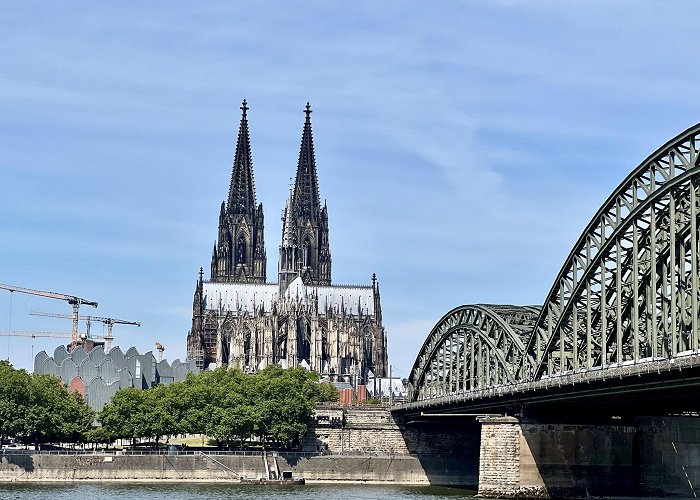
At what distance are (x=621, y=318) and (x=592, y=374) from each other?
177 inches

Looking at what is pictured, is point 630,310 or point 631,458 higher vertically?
point 630,310

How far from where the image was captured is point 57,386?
490 feet

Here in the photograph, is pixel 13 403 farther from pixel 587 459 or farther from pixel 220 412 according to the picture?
pixel 587 459

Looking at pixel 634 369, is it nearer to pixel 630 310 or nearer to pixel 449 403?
pixel 630 310

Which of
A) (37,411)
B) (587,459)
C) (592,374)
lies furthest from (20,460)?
(592,374)

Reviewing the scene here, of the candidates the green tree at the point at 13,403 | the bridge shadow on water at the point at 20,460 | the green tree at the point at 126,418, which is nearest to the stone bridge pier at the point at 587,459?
the bridge shadow on water at the point at 20,460

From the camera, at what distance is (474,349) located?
124m

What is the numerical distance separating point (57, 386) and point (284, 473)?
99.2ft

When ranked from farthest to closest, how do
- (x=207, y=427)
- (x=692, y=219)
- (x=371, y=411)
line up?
(x=371, y=411) → (x=207, y=427) → (x=692, y=219)

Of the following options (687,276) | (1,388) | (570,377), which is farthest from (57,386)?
(687,276)

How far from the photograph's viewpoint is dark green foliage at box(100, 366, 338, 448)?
468 ft

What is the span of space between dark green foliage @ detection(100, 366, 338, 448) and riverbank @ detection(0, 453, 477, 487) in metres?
6.17

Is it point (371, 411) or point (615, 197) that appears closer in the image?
point (615, 197)

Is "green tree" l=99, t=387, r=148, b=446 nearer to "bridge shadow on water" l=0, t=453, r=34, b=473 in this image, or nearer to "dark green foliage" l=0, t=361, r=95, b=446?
"dark green foliage" l=0, t=361, r=95, b=446
